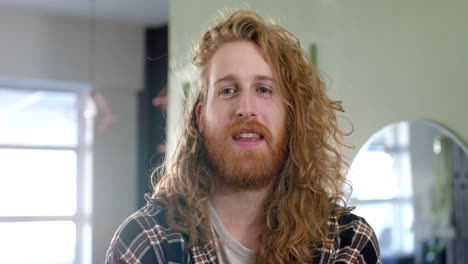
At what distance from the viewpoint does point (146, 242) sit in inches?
48.9

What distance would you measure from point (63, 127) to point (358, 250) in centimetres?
418

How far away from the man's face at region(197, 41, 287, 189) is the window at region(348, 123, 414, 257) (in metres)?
1.23

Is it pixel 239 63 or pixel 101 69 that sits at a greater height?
pixel 101 69

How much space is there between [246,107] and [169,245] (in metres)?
0.29

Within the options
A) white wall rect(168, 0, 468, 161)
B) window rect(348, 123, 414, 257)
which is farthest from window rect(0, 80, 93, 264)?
window rect(348, 123, 414, 257)

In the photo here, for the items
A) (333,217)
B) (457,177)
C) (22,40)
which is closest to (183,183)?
(333,217)

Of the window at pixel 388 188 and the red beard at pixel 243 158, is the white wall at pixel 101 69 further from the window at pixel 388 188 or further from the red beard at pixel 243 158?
the red beard at pixel 243 158

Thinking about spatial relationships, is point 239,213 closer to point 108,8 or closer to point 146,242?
point 146,242

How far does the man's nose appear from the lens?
1.25m

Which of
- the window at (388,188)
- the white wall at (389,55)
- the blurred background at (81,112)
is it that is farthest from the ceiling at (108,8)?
the window at (388,188)

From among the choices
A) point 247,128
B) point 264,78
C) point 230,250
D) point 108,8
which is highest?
point 108,8

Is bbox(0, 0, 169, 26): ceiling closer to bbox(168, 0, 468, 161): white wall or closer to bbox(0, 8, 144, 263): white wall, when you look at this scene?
bbox(0, 8, 144, 263): white wall

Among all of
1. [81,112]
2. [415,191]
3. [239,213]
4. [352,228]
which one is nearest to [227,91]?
[239,213]

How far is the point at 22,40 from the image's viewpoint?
5.00m
